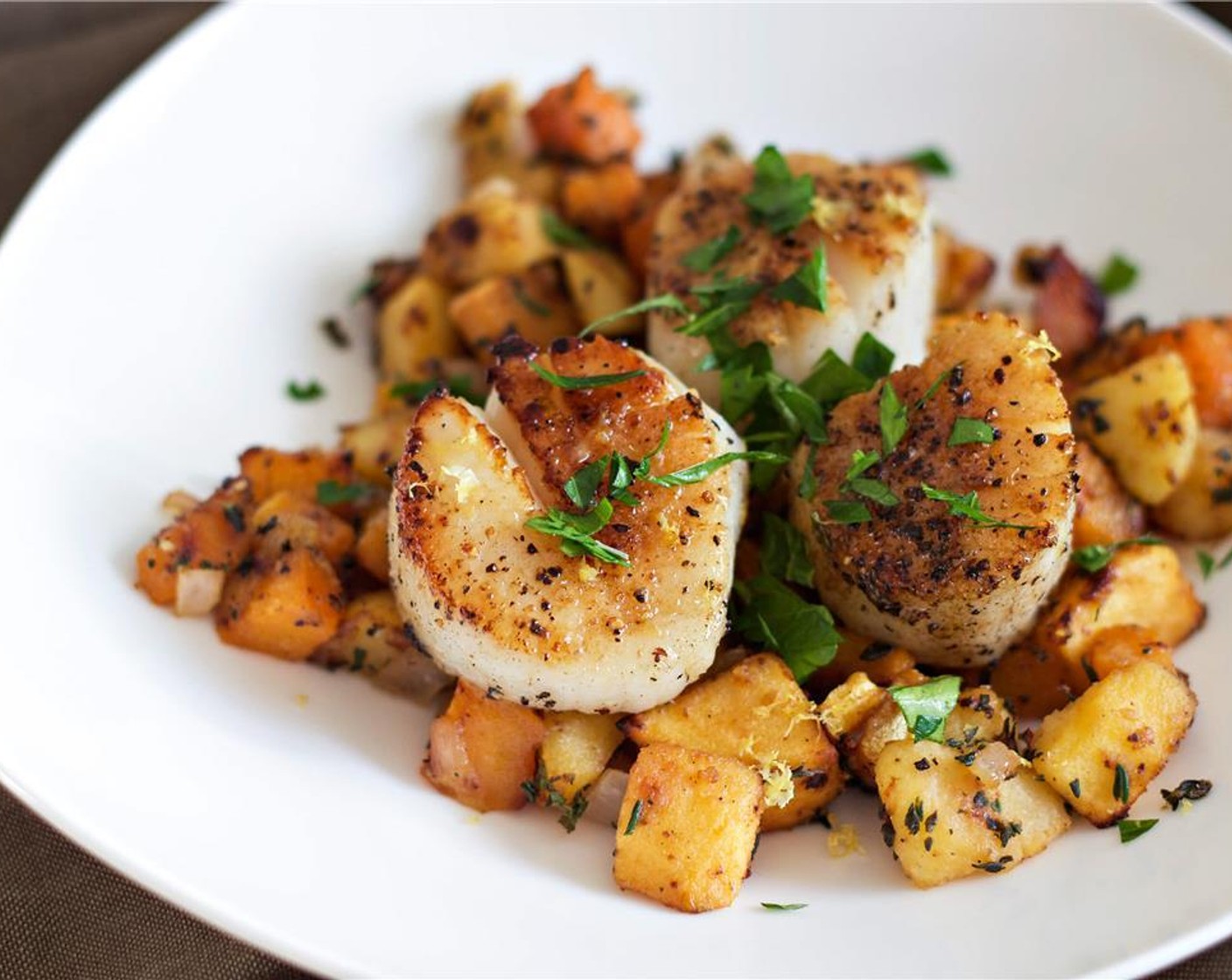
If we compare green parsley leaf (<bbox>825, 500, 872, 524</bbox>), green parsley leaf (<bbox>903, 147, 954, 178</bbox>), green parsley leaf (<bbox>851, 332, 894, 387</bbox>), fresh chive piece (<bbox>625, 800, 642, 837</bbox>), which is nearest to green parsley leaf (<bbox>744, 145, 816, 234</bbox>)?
green parsley leaf (<bbox>851, 332, 894, 387</bbox>)

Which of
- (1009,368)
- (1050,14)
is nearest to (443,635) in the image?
(1009,368)

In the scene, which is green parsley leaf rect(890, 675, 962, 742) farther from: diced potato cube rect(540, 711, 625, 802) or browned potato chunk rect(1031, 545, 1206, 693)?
diced potato cube rect(540, 711, 625, 802)

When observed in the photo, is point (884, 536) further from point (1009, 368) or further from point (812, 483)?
point (1009, 368)

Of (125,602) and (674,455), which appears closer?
(674,455)

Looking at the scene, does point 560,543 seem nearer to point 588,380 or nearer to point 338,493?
point 588,380

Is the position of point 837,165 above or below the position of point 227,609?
above

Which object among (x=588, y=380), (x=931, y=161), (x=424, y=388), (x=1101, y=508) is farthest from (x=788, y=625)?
(x=931, y=161)

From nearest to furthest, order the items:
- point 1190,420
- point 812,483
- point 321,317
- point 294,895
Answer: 1. point 294,895
2. point 812,483
3. point 1190,420
4. point 321,317
